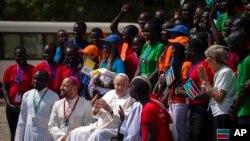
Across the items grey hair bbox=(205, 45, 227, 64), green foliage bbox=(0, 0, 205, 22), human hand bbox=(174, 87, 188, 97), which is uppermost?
green foliage bbox=(0, 0, 205, 22)

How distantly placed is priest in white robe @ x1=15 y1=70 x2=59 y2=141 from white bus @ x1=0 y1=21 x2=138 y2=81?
16151 millimetres

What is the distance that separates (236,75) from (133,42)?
287cm

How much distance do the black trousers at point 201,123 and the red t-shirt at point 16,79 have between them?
13.4 ft

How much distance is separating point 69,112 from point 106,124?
79 cm

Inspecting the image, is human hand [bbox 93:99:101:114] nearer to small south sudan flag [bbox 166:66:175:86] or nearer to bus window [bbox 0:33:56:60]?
small south sudan flag [bbox 166:66:175:86]

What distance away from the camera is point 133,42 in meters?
11.7

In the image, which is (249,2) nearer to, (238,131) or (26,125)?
(238,131)

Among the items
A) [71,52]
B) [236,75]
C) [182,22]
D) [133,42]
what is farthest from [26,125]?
[236,75]

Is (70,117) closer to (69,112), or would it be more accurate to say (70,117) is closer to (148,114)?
(69,112)

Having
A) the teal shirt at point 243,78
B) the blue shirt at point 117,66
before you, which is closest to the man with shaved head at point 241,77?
the teal shirt at point 243,78

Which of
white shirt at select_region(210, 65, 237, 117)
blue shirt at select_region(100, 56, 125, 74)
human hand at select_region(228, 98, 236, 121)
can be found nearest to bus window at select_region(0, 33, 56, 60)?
blue shirt at select_region(100, 56, 125, 74)

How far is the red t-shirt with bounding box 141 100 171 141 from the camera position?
8891mm

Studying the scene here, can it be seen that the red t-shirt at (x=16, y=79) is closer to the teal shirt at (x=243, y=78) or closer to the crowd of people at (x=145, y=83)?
the crowd of people at (x=145, y=83)

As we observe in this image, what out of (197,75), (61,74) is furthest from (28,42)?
(197,75)
